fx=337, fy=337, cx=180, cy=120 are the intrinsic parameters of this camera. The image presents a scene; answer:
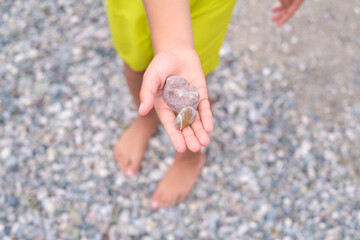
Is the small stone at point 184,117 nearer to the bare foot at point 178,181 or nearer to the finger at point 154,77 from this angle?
the finger at point 154,77

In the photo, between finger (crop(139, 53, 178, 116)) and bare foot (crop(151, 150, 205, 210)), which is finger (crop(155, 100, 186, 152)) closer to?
finger (crop(139, 53, 178, 116))

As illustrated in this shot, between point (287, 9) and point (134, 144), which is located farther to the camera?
point (134, 144)

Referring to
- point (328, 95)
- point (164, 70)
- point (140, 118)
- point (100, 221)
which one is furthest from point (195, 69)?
point (328, 95)

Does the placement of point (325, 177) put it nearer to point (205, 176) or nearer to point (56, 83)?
point (205, 176)

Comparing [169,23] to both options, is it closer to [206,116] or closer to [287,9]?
[206,116]

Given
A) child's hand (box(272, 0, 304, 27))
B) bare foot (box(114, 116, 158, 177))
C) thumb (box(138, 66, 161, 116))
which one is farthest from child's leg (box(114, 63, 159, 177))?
child's hand (box(272, 0, 304, 27))

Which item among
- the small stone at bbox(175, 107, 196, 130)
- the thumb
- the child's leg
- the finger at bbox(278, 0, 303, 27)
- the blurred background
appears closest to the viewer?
the thumb

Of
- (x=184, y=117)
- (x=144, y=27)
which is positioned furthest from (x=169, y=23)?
(x=184, y=117)
